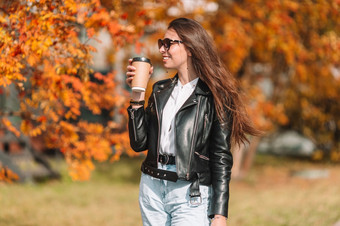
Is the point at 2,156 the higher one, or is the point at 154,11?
the point at 154,11

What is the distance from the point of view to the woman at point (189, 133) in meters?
2.63

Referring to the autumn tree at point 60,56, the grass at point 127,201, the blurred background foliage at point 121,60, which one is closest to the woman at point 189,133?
the blurred background foliage at point 121,60

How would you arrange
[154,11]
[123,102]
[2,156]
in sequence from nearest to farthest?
[123,102]
[154,11]
[2,156]

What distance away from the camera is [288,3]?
8.21 m

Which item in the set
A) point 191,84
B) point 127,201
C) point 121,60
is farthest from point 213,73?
point 121,60

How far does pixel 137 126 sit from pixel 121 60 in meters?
8.09

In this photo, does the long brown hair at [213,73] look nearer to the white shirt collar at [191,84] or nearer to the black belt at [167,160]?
the white shirt collar at [191,84]

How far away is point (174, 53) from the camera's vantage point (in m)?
2.76

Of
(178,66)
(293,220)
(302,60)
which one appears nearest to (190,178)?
(178,66)

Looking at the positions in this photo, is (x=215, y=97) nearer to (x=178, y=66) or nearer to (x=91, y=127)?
(x=178, y=66)

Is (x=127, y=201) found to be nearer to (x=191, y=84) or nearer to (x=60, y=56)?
(x=60, y=56)

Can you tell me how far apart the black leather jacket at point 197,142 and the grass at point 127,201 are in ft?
13.6

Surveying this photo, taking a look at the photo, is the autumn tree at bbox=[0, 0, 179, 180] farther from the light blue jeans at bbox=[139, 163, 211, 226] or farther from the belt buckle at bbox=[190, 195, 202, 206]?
the belt buckle at bbox=[190, 195, 202, 206]

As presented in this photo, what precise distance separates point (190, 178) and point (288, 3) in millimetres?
6433
